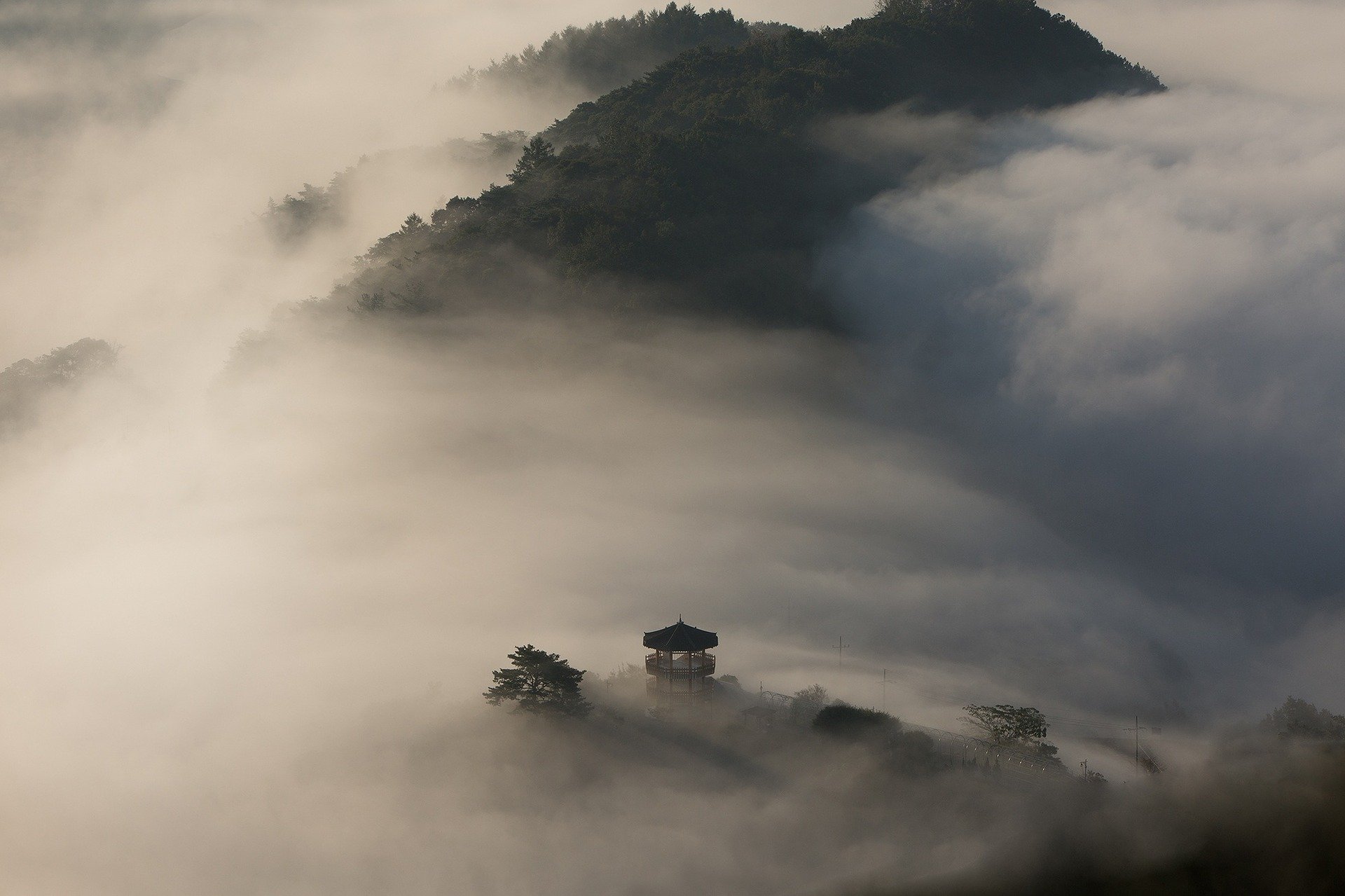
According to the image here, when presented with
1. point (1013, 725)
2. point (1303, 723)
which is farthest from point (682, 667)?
point (1303, 723)

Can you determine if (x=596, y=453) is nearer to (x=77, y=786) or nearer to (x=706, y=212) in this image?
(x=706, y=212)

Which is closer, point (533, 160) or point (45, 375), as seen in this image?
point (533, 160)

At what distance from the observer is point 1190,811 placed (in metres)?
42.9

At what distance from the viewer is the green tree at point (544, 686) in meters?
46.7

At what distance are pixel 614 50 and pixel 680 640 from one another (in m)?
106

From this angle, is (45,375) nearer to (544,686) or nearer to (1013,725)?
(544,686)

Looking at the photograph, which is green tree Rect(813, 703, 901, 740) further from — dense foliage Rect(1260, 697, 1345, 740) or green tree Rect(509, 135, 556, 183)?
green tree Rect(509, 135, 556, 183)

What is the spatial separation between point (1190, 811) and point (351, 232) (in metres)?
104

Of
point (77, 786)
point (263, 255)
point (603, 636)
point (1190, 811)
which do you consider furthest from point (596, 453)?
point (263, 255)

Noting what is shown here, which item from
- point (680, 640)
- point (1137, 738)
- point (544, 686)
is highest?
point (680, 640)

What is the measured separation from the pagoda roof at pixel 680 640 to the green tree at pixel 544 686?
3093mm

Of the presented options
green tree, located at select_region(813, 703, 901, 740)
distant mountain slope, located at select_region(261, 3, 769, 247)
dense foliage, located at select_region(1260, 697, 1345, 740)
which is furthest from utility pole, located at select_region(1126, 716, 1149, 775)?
distant mountain slope, located at select_region(261, 3, 769, 247)

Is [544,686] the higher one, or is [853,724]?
[544,686]

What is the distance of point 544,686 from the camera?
154ft
